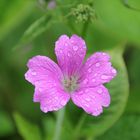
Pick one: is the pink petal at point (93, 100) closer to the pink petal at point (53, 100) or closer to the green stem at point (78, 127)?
the pink petal at point (53, 100)

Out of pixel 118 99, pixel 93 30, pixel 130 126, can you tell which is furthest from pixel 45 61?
pixel 93 30

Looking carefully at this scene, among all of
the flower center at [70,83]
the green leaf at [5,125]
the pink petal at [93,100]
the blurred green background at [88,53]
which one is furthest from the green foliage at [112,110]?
the green leaf at [5,125]

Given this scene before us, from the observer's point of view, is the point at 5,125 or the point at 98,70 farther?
the point at 5,125

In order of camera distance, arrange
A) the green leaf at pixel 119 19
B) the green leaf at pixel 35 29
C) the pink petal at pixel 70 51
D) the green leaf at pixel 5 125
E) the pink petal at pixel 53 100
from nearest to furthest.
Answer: the pink petal at pixel 53 100
the pink petal at pixel 70 51
the green leaf at pixel 35 29
the green leaf at pixel 119 19
the green leaf at pixel 5 125

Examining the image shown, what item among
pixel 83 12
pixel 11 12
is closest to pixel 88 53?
pixel 11 12

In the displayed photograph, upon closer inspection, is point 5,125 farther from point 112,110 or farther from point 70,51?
point 70,51

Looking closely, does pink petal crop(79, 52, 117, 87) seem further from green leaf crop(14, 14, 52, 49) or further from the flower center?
green leaf crop(14, 14, 52, 49)

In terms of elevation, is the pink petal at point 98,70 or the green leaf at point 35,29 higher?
the green leaf at point 35,29
